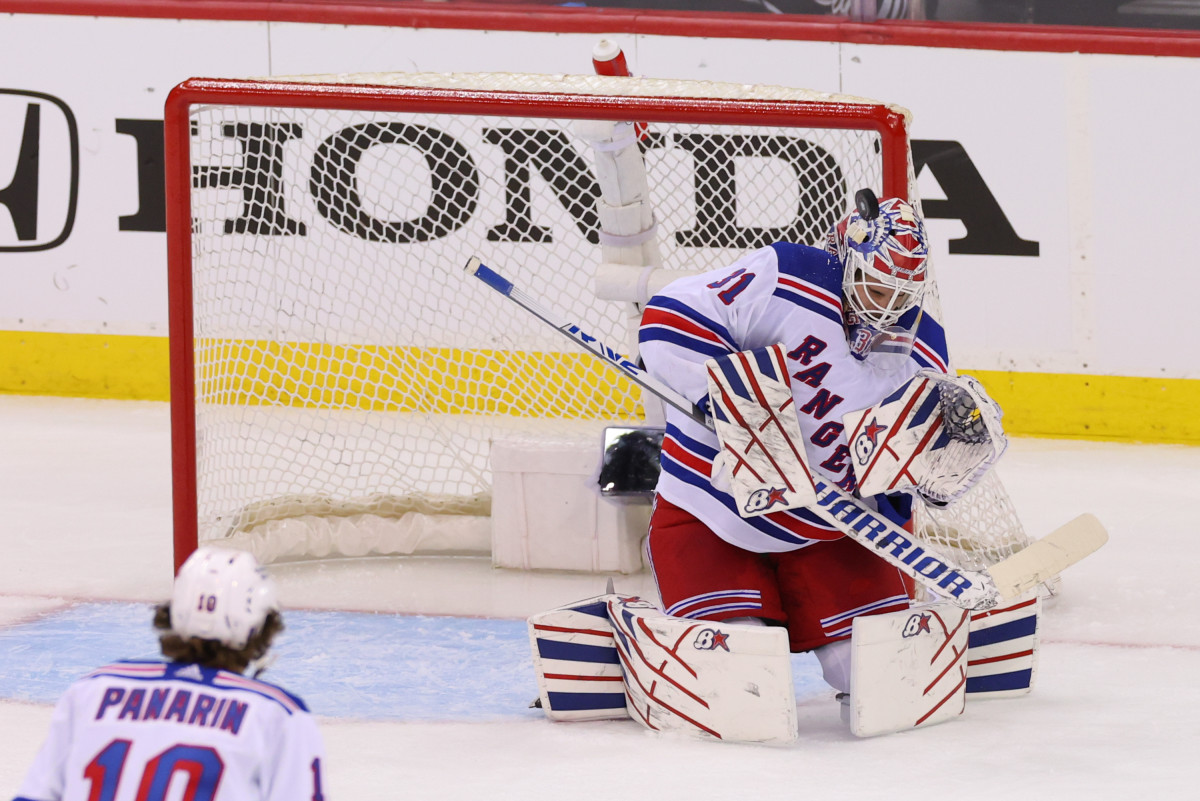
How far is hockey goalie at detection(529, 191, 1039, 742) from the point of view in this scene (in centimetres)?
254

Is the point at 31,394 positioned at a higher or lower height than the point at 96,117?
lower

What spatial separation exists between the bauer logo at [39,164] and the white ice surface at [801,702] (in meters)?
0.77

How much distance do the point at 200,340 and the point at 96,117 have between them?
7.35 feet

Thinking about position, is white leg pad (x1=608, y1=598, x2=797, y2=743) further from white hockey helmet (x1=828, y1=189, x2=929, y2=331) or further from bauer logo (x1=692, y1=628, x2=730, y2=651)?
white hockey helmet (x1=828, y1=189, x2=929, y2=331)

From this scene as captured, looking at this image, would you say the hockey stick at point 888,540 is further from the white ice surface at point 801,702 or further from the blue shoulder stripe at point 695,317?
the white ice surface at point 801,702

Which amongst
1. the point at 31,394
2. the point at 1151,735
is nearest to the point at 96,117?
the point at 31,394

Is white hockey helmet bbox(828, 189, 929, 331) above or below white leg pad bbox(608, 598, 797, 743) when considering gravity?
above

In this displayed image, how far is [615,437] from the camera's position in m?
3.35

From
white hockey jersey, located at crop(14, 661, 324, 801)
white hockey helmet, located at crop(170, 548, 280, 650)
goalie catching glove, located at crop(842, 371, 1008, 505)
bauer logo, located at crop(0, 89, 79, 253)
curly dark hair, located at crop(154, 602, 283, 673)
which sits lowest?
white hockey jersey, located at crop(14, 661, 324, 801)

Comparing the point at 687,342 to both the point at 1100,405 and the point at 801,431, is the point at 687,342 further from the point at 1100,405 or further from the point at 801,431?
the point at 1100,405

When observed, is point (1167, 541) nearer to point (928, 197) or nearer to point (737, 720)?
point (928, 197)

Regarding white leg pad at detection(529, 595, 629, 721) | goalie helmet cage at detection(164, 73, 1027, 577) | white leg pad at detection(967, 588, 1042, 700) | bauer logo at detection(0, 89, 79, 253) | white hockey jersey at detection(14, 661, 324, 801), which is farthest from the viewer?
bauer logo at detection(0, 89, 79, 253)

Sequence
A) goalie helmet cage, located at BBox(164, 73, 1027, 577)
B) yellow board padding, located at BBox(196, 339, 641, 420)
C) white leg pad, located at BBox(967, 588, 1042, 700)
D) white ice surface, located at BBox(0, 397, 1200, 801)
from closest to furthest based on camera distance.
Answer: white ice surface, located at BBox(0, 397, 1200, 801), white leg pad, located at BBox(967, 588, 1042, 700), goalie helmet cage, located at BBox(164, 73, 1027, 577), yellow board padding, located at BBox(196, 339, 641, 420)

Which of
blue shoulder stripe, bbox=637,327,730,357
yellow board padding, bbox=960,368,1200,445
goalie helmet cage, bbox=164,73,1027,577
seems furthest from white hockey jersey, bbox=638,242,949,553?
yellow board padding, bbox=960,368,1200,445
